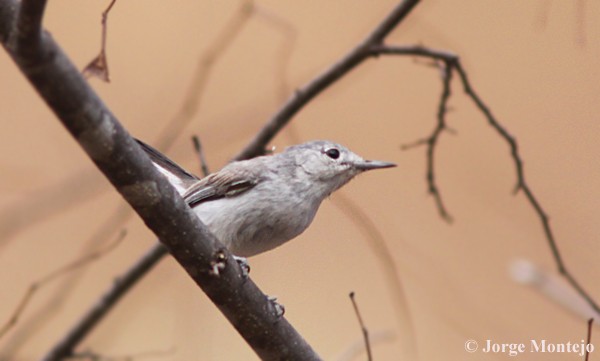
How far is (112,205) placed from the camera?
429 centimetres

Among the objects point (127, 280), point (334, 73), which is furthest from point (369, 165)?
point (127, 280)

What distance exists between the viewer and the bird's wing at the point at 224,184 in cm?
307

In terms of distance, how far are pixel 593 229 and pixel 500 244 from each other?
0.46 metres

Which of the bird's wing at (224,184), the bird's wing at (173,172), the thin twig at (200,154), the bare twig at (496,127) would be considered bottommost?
the bare twig at (496,127)

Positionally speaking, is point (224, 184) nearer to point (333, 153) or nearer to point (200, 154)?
point (200, 154)

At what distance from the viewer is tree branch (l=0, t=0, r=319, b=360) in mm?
1527

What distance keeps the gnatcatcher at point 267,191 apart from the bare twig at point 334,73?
19 centimetres

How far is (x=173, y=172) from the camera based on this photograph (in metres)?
3.47

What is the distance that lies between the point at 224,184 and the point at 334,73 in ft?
2.03

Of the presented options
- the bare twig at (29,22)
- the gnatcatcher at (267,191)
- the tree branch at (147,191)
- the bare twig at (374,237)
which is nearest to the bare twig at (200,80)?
the gnatcatcher at (267,191)

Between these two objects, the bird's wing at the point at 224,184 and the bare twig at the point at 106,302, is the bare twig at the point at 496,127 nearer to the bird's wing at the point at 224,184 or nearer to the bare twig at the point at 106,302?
the bird's wing at the point at 224,184

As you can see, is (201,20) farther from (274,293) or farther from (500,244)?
(500,244)

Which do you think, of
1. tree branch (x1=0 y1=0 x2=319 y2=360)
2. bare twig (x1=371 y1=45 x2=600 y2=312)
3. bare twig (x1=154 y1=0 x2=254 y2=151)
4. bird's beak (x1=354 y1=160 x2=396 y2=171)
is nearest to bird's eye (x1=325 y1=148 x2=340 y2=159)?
bird's beak (x1=354 y1=160 x2=396 y2=171)

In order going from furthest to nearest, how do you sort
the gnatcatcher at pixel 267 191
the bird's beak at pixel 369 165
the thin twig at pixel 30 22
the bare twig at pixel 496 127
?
the bird's beak at pixel 369 165 → the gnatcatcher at pixel 267 191 → the bare twig at pixel 496 127 → the thin twig at pixel 30 22
